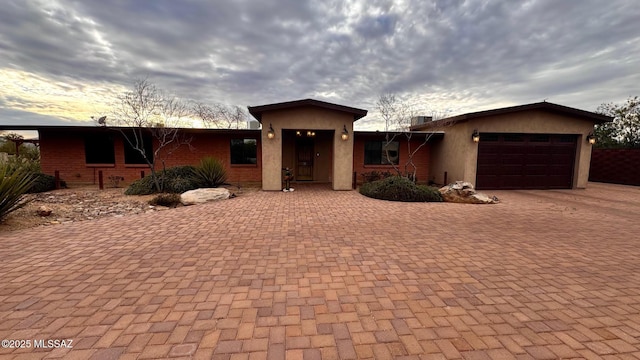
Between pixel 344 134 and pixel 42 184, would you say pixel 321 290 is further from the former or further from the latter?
pixel 42 184

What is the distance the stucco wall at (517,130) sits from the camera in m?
11.0

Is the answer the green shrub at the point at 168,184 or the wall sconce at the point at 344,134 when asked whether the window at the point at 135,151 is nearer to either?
the green shrub at the point at 168,184

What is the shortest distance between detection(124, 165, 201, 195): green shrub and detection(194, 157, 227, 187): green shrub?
12.2 inches

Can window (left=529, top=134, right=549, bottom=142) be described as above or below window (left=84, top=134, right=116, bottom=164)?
above

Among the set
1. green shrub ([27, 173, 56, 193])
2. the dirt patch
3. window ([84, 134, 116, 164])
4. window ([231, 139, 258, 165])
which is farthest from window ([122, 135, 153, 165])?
window ([231, 139, 258, 165])

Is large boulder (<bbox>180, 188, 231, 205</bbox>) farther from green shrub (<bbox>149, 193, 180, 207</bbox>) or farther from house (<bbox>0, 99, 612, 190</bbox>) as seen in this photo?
house (<bbox>0, 99, 612, 190</bbox>)

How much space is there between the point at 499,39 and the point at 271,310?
535 inches

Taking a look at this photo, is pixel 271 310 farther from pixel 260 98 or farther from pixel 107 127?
pixel 260 98

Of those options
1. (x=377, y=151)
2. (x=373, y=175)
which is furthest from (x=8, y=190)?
(x=377, y=151)

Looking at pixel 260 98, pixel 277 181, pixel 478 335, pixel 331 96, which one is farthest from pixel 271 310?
pixel 260 98

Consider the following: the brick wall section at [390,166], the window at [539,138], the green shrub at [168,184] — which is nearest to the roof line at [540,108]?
the window at [539,138]

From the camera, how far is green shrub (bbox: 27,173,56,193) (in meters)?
9.49

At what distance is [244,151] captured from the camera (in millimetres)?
12852

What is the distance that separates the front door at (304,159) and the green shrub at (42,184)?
1030 cm
